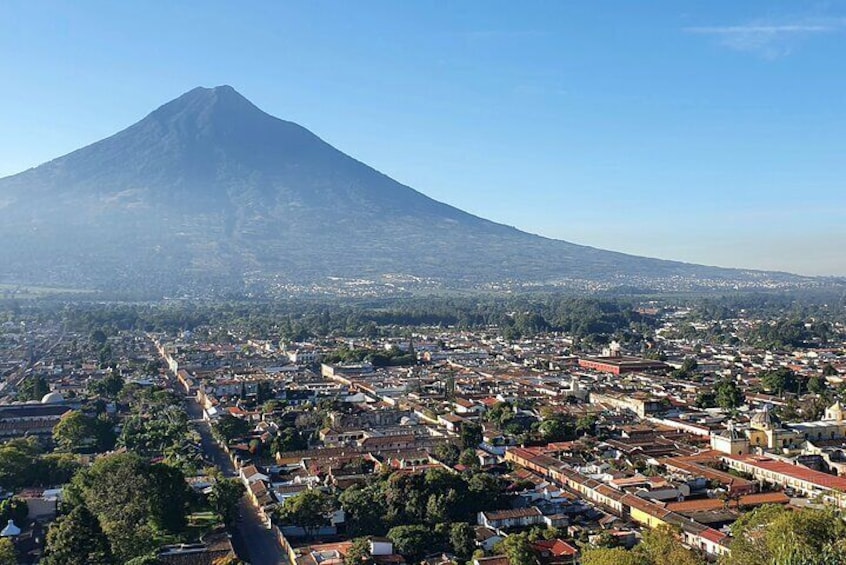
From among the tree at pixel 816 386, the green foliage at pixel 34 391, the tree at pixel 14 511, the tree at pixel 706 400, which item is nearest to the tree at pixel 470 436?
the tree at pixel 706 400

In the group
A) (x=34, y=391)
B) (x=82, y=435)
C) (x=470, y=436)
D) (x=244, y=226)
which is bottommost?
(x=34, y=391)

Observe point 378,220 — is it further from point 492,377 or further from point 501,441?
point 501,441

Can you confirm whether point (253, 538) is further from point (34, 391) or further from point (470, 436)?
point (34, 391)

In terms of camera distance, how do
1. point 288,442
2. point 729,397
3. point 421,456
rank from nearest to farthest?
point 421,456 < point 288,442 < point 729,397

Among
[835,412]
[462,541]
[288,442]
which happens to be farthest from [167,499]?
[835,412]

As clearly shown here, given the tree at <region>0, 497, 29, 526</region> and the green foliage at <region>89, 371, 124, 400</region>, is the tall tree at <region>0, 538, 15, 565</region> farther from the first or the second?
the green foliage at <region>89, 371, 124, 400</region>

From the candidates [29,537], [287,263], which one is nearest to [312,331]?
[29,537]

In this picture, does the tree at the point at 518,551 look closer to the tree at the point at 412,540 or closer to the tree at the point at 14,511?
the tree at the point at 412,540
